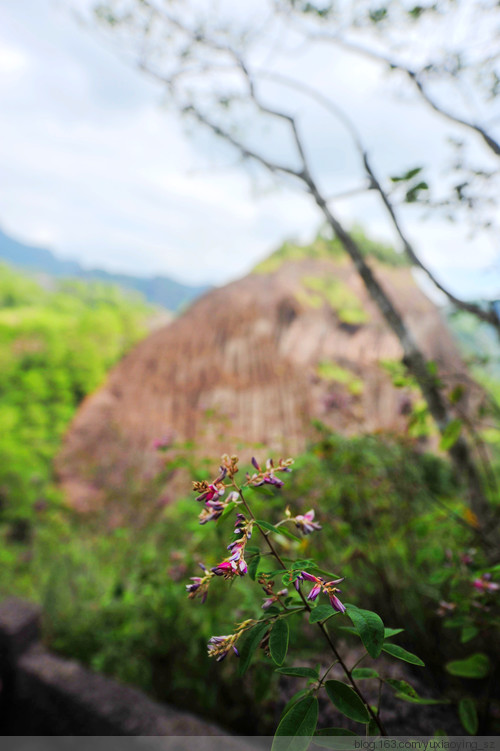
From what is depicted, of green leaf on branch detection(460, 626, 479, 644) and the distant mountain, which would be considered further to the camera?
the distant mountain

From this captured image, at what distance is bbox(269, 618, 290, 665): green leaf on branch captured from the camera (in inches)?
18.4

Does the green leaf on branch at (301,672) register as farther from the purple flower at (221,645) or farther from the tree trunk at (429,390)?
the tree trunk at (429,390)

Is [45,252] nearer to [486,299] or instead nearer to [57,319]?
[57,319]

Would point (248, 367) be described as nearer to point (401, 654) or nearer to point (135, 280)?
point (401, 654)

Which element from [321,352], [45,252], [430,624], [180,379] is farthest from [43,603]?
[45,252]

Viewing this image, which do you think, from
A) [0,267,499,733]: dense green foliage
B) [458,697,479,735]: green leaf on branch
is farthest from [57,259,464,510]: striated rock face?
[458,697,479,735]: green leaf on branch

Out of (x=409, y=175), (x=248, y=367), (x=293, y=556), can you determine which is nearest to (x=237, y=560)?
(x=409, y=175)

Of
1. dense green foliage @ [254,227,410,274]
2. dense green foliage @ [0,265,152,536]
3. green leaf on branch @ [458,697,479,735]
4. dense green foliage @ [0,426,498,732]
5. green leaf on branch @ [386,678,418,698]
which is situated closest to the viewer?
green leaf on branch @ [386,678,418,698]

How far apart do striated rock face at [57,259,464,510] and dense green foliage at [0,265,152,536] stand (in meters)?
0.28

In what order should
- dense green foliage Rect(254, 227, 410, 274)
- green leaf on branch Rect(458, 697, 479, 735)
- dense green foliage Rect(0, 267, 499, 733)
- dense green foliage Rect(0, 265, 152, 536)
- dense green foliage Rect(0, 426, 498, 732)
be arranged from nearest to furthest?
1. green leaf on branch Rect(458, 697, 479, 735)
2. dense green foliage Rect(0, 267, 499, 733)
3. dense green foliage Rect(0, 426, 498, 732)
4. dense green foliage Rect(0, 265, 152, 536)
5. dense green foliage Rect(254, 227, 410, 274)

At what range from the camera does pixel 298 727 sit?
18.6 inches

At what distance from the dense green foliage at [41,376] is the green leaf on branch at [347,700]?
141 inches

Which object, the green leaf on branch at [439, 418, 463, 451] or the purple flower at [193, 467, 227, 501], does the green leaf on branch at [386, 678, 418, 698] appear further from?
the green leaf on branch at [439, 418, 463, 451]

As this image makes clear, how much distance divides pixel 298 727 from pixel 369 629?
0.13m
